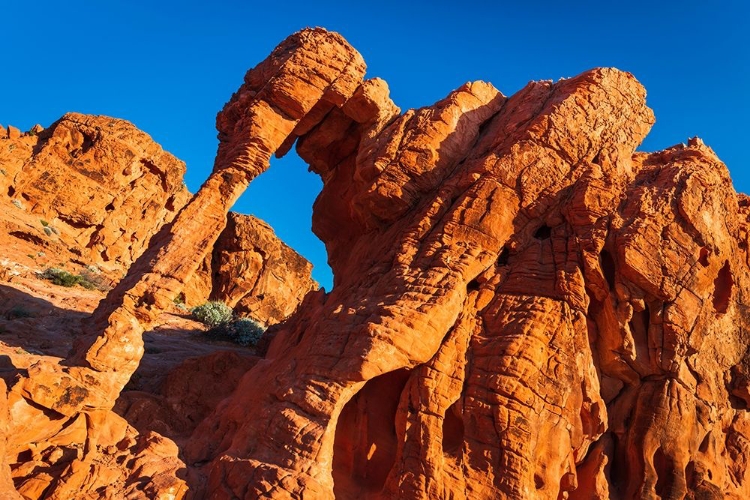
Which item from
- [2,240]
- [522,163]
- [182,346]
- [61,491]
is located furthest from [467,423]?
[2,240]

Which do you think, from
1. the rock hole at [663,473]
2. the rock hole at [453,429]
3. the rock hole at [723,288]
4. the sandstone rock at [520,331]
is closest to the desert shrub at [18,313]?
the sandstone rock at [520,331]

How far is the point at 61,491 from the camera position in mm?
8336

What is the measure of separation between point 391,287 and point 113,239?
31338 mm

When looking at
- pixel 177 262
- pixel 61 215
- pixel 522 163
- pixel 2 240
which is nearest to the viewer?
pixel 177 262

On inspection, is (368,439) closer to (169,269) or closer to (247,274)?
(169,269)

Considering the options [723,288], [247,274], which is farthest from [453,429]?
[247,274]

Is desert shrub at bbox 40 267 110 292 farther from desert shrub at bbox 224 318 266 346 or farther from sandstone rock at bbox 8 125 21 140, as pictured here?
sandstone rock at bbox 8 125 21 140

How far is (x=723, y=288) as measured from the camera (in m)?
13.3

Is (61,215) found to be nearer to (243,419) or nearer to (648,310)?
(243,419)

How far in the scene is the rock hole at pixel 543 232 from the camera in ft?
41.6

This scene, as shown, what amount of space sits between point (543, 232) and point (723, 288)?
16.4ft

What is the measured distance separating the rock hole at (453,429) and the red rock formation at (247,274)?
22720 mm

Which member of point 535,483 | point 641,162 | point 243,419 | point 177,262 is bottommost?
point 243,419

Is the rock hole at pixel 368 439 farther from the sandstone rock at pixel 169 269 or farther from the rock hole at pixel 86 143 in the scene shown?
the rock hole at pixel 86 143
